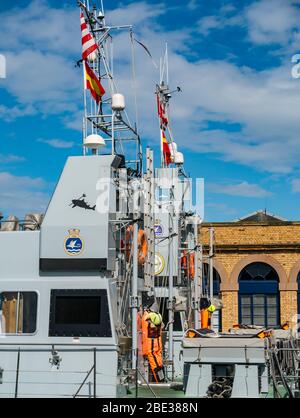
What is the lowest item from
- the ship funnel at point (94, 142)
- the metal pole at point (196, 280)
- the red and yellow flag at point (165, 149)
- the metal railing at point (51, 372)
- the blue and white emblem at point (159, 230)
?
the metal railing at point (51, 372)

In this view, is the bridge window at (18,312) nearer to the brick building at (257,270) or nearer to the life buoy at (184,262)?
the life buoy at (184,262)

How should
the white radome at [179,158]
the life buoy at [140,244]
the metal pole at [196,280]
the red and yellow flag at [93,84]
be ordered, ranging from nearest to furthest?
the life buoy at [140,244], the red and yellow flag at [93,84], the metal pole at [196,280], the white radome at [179,158]

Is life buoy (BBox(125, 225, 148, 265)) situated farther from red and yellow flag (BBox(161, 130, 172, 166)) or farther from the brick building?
the brick building

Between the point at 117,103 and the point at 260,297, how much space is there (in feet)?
63.2

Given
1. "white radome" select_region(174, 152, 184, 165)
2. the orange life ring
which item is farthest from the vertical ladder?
"white radome" select_region(174, 152, 184, 165)

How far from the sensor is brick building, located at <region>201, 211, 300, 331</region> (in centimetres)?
3177

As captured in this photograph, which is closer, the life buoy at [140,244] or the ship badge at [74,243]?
the ship badge at [74,243]

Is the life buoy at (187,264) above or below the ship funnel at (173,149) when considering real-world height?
below

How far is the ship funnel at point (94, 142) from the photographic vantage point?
1324 cm

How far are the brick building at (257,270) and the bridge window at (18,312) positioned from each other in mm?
20209

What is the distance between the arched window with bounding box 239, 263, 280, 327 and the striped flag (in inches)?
747

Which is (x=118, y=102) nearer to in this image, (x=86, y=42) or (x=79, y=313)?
(x=86, y=42)

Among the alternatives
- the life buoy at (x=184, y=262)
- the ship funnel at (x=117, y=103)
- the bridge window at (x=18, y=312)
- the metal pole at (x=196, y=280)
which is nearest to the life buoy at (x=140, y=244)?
the bridge window at (x=18, y=312)

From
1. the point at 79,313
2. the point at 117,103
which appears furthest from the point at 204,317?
the point at 79,313
